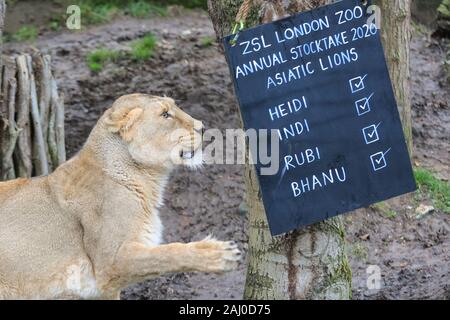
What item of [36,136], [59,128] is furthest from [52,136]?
[36,136]

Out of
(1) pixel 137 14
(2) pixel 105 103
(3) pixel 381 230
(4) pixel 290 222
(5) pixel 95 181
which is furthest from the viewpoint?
(1) pixel 137 14

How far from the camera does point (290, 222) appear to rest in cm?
462

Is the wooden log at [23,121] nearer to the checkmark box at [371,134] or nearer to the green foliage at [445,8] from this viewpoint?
the checkmark box at [371,134]

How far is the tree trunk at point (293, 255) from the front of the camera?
16.1ft

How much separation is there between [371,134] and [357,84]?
0.27m

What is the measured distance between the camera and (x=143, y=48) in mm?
10211

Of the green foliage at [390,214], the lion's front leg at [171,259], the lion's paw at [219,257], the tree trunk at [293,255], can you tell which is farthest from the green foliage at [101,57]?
the lion's paw at [219,257]

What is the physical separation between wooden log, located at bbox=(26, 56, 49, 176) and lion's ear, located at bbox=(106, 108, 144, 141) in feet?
7.58

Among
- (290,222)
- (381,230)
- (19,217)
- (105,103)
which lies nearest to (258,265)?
(290,222)

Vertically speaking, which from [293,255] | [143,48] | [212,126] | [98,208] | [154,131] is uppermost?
[143,48]

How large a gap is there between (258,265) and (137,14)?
271 inches

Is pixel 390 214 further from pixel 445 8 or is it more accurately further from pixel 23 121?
pixel 445 8

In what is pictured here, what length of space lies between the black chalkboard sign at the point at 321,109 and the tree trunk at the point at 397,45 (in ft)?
9.55
